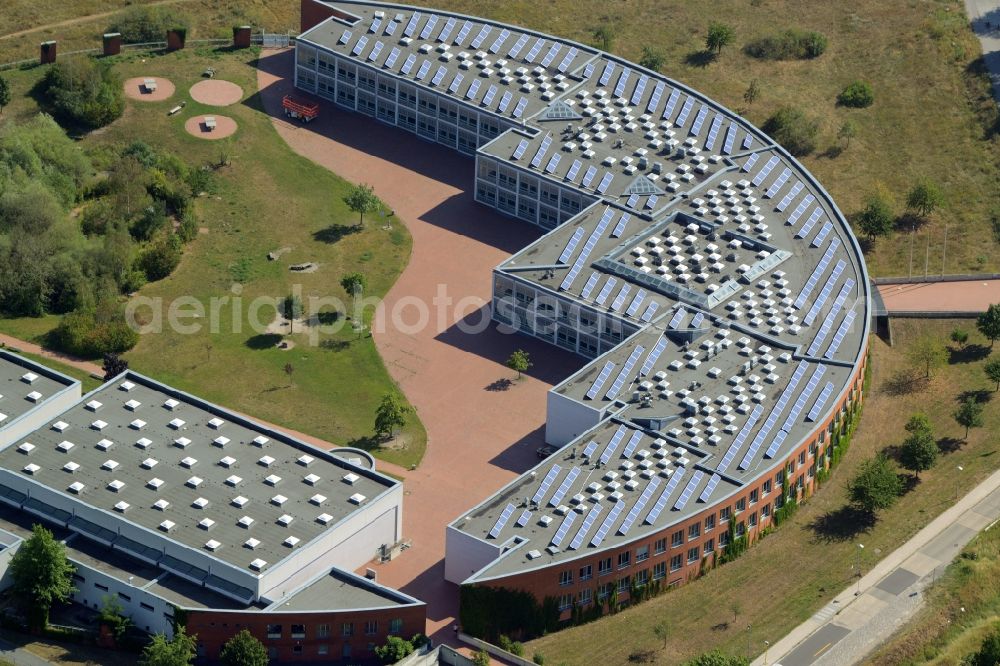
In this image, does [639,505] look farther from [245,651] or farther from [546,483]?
[245,651]

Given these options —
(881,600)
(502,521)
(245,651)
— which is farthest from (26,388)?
(881,600)

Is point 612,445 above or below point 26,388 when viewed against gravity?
above

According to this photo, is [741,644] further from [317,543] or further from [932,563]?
[317,543]

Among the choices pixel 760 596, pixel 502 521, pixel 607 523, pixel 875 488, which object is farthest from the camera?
pixel 875 488

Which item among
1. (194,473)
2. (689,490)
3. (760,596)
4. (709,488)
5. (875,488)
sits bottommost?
(760,596)

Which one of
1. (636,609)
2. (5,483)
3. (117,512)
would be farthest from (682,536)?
(5,483)

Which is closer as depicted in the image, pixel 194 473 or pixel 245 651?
pixel 245 651

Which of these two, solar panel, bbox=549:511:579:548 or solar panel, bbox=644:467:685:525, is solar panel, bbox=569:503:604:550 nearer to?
solar panel, bbox=549:511:579:548

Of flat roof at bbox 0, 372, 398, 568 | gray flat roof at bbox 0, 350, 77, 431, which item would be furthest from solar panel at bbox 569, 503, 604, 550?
gray flat roof at bbox 0, 350, 77, 431
